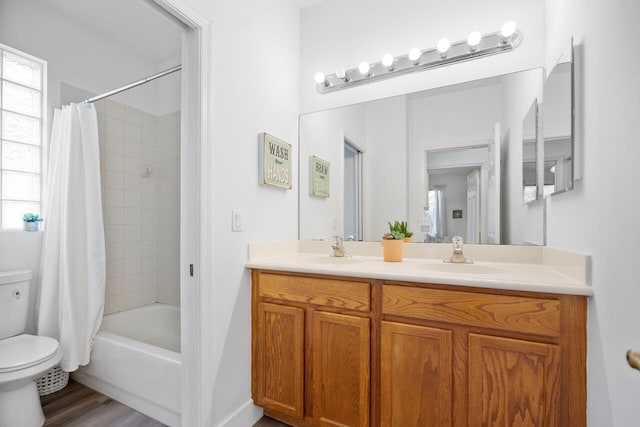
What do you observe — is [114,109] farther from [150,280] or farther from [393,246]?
[393,246]

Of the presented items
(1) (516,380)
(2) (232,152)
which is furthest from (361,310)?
(2) (232,152)

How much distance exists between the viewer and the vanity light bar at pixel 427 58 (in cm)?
158

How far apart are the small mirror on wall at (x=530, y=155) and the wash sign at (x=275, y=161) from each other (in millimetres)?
1355

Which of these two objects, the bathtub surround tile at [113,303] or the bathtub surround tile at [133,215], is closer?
the bathtub surround tile at [113,303]

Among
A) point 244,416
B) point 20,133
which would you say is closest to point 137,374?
point 244,416

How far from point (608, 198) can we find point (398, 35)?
1.55 meters

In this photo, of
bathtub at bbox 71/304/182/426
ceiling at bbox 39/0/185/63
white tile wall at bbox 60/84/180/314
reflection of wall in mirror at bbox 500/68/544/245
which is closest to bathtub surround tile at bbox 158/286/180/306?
white tile wall at bbox 60/84/180/314

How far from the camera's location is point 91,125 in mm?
2051

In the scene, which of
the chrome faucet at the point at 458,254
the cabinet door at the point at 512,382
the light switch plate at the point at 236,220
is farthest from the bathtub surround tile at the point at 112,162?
the cabinet door at the point at 512,382

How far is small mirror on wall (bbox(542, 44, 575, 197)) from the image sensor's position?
1.12 metres

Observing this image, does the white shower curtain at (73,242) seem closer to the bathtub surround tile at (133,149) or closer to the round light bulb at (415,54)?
the bathtub surround tile at (133,149)

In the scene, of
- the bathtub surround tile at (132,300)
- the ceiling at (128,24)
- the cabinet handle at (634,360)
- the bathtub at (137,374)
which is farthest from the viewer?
the bathtub surround tile at (132,300)

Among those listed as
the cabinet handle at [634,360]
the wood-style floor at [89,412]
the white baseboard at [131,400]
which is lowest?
the wood-style floor at [89,412]

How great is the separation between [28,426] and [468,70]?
2.98m
